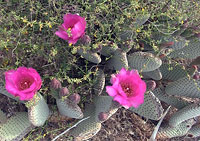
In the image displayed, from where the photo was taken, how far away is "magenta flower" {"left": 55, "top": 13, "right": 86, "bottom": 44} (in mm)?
1473

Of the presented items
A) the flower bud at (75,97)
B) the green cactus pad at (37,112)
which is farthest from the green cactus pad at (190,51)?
the green cactus pad at (37,112)

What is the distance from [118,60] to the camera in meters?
1.73

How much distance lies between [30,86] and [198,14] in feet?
4.77

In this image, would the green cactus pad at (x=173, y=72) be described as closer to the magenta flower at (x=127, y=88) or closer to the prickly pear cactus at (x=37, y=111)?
the magenta flower at (x=127, y=88)

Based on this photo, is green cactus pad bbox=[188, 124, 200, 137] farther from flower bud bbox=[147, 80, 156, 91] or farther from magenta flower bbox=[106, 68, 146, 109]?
magenta flower bbox=[106, 68, 146, 109]

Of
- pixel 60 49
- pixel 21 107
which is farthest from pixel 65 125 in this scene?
pixel 60 49

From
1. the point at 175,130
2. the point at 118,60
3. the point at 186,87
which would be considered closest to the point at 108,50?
the point at 118,60

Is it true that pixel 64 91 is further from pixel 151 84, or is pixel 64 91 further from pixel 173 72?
pixel 173 72

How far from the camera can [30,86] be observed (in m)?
1.30

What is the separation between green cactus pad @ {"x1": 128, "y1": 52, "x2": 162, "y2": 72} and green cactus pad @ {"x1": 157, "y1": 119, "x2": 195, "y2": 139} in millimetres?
582

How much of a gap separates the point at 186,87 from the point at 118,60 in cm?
55

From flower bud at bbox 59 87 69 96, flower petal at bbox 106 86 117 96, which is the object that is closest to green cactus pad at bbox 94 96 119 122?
flower petal at bbox 106 86 117 96

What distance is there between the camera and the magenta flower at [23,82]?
1.31 m

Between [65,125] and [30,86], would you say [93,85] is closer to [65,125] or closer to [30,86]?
[65,125]
